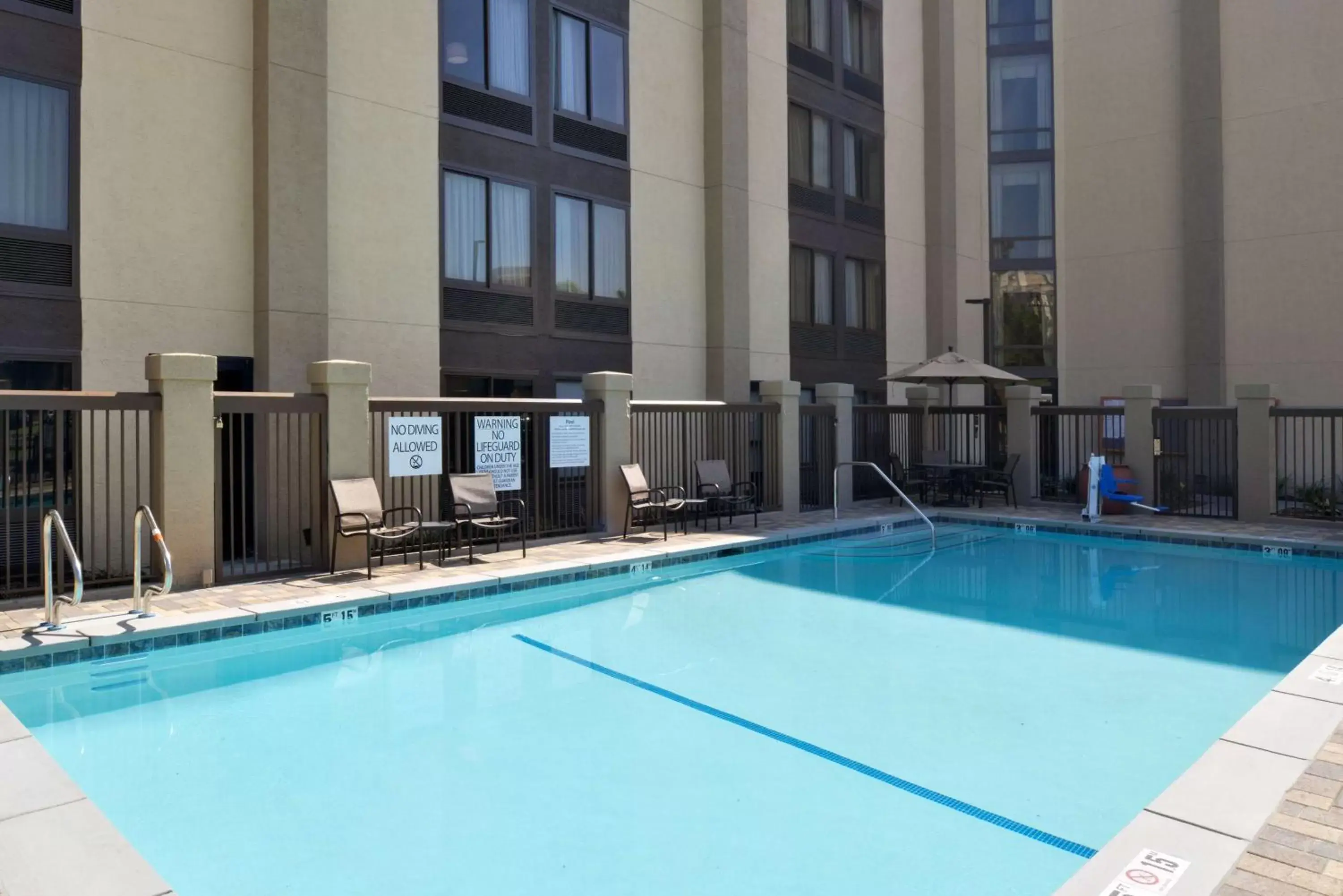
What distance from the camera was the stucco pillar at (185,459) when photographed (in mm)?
8352

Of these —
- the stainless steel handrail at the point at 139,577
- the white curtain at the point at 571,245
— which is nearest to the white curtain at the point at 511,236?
the white curtain at the point at 571,245

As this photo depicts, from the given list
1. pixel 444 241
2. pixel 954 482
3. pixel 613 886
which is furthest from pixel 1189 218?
pixel 613 886

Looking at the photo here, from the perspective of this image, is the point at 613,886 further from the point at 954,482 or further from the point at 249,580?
the point at 954,482

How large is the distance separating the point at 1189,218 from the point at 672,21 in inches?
444

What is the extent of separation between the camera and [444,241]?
1283 cm

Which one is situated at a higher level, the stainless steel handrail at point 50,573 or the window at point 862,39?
the window at point 862,39

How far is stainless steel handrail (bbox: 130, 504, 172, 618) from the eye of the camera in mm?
6930

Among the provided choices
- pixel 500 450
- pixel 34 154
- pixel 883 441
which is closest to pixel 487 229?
pixel 500 450

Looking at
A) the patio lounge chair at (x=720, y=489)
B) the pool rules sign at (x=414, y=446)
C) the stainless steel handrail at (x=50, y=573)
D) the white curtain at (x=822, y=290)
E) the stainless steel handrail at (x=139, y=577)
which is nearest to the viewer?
the stainless steel handrail at (x=50, y=573)

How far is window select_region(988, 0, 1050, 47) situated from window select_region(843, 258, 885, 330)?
688cm

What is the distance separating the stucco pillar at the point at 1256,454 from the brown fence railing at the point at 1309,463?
16 cm

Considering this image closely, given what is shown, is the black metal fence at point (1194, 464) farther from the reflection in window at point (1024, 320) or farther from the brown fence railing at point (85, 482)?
the brown fence railing at point (85, 482)

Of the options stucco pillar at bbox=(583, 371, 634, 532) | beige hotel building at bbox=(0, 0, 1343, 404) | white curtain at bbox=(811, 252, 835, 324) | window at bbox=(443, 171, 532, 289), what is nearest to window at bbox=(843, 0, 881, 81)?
beige hotel building at bbox=(0, 0, 1343, 404)

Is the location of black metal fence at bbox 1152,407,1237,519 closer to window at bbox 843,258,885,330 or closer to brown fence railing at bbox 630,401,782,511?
window at bbox 843,258,885,330
